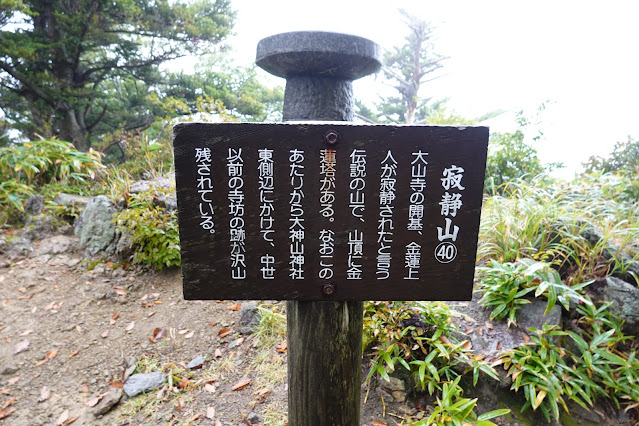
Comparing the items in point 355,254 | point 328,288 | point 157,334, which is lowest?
point 157,334

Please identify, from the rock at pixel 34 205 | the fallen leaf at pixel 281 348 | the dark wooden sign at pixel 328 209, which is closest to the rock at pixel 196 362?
the fallen leaf at pixel 281 348

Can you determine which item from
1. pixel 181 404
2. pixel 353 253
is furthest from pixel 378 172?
pixel 181 404

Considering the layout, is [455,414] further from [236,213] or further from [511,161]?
[511,161]

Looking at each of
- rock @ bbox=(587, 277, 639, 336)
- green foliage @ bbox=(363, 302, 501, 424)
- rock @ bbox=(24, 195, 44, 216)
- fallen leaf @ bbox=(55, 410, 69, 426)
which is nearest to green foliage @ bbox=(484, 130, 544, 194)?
rock @ bbox=(587, 277, 639, 336)

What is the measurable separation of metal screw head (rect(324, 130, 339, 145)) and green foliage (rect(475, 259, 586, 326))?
2.04 metres

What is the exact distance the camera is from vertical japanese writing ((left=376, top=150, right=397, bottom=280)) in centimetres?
139

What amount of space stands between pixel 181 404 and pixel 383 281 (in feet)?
6.39

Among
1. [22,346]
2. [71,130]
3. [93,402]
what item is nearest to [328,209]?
[93,402]

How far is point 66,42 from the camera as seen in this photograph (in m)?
6.96

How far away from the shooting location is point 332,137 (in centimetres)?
136

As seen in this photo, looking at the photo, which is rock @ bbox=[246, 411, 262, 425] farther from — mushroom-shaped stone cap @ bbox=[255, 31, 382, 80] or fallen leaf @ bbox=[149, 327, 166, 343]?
mushroom-shaped stone cap @ bbox=[255, 31, 382, 80]

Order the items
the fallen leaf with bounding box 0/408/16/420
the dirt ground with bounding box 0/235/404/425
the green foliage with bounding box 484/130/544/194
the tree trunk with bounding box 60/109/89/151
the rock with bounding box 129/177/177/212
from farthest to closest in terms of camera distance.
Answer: the tree trunk with bounding box 60/109/89/151 < the green foliage with bounding box 484/130/544/194 < the rock with bounding box 129/177/177/212 < the fallen leaf with bounding box 0/408/16/420 < the dirt ground with bounding box 0/235/404/425

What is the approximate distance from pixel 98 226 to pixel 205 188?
3662 mm

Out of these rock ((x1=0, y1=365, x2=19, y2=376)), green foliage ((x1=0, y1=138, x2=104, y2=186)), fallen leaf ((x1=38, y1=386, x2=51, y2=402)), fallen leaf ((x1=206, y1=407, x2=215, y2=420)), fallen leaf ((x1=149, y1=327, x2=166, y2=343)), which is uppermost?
green foliage ((x1=0, y1=138, x2=104, y2=186))
